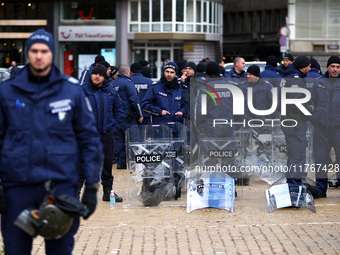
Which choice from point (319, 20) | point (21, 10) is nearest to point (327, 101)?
point (319, 20)

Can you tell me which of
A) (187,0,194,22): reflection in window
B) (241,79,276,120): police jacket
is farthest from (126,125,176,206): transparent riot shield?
(187,0,194,22): reflection in window

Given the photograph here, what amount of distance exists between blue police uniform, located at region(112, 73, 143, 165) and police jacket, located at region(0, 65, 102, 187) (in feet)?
30.7

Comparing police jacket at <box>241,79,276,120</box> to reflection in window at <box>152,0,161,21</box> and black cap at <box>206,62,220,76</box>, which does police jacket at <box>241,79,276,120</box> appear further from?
reflection in window at <box>152,0,161,21</box>

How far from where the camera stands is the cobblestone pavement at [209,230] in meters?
8.03

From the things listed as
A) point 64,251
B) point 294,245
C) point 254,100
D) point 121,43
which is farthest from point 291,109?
point 121,43

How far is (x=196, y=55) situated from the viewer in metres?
50.8

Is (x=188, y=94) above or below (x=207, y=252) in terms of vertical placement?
above

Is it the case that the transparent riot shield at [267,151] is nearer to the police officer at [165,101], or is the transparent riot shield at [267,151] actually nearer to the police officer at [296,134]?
the police officer at [296,134]

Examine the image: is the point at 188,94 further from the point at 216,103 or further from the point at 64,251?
the point at 64,251

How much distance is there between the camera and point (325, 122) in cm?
1114

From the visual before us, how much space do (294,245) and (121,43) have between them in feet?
138

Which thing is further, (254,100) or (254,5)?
(254,5)

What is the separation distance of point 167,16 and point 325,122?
4015 cm

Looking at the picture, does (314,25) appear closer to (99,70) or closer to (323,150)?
(323,150)
